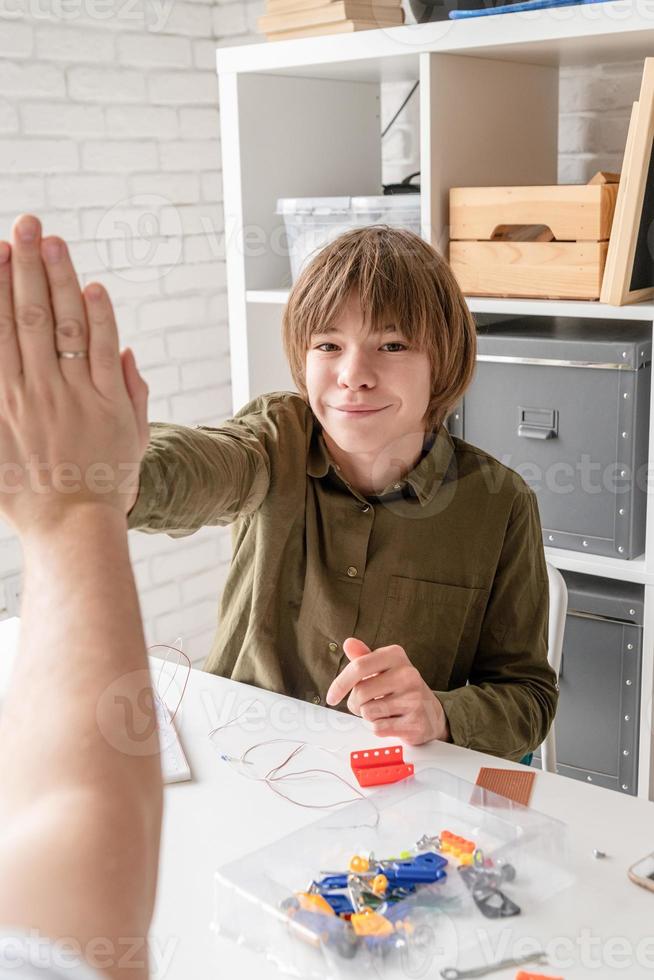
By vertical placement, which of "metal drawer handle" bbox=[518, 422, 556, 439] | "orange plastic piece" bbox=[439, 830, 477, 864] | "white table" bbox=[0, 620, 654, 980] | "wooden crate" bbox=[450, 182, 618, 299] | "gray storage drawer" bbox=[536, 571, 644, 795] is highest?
"wooden crate" bbox=[450, 182, 618, 299]

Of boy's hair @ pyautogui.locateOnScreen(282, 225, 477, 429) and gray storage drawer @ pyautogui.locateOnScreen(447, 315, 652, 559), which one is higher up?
boy's hair @ pyautogui.locateOnScreen(282, 225, 477, 429)

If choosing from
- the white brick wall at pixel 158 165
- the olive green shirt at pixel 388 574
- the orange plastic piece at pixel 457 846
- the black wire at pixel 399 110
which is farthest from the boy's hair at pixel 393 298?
the black wire at pixel 399 110

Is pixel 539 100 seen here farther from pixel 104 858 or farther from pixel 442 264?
pixel 104 858

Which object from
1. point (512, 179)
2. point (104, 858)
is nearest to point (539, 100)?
point (512, 179)

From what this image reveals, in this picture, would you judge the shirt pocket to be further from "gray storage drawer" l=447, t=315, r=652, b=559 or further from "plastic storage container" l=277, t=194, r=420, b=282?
"plastic storage container" l=277, t=194, r=420, b=282

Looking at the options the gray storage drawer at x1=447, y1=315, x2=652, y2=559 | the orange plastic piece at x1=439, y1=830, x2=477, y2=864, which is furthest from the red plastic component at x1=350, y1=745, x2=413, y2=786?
the gray storage drawer at x1=447, y1=315, x2=652, y2=559

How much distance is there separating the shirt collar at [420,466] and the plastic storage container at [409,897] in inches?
16.9

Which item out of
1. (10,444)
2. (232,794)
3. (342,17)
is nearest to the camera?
(10,444)

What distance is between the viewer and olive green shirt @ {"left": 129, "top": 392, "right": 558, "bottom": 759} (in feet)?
4.47

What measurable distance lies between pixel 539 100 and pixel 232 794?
5.07 feet

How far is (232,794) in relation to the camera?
1.06 metres

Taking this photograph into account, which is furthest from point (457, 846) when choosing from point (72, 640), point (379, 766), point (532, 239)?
point (532, 239)

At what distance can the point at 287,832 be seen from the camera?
0.99m

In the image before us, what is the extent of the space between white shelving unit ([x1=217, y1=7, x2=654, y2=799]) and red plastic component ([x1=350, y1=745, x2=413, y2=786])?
82 centimetres
